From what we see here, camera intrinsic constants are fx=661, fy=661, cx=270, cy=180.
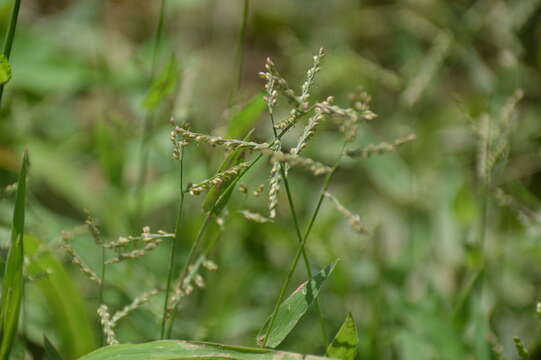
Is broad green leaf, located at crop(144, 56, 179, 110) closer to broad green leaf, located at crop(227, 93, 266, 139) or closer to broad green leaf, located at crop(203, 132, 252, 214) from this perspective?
broad green leaf, located at crop(227, 93, 266, 139)

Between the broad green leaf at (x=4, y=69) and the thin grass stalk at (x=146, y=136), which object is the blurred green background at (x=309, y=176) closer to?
the thin grass stalk at (x=146, y=136)

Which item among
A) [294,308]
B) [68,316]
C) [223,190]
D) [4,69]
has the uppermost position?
[4,69]

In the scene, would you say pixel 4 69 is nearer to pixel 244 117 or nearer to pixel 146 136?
pixel 244 117

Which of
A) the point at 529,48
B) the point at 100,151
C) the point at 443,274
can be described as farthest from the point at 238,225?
the point at 529,48

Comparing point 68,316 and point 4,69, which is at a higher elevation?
point 4,69

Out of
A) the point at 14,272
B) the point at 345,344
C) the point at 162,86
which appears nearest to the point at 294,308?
the point at 345,344

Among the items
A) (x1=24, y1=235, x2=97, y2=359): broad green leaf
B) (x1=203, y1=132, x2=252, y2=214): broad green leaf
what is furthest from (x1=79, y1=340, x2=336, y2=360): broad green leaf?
(x1=24, y1=235, x2=97, y2=359): broad green leaf
